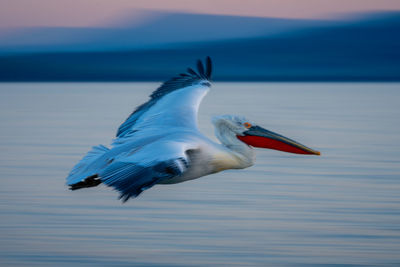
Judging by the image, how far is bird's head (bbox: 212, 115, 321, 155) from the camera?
5.74 metres

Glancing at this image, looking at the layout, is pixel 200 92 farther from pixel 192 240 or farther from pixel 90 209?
pixel 192 240

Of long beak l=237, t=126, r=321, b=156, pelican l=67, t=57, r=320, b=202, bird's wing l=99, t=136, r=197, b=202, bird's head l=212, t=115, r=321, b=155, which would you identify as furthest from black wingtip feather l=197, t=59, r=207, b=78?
bird's wing l=99, t=136, r=197, b=202

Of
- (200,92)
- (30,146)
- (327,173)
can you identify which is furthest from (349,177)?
(30,146)

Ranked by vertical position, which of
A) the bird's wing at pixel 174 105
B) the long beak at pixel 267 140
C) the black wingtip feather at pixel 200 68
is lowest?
the long beak at pixel 267 140

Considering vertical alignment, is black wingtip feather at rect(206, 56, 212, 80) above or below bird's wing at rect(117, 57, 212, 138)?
above

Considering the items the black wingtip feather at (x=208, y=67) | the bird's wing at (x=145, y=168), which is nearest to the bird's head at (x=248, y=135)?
the black wingtip feather at (x=208, y=67)

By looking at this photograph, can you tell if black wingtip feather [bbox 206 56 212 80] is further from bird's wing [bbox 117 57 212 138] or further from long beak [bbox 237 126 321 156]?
long beak [bbox 237 126 321 156]

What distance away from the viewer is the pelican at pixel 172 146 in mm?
4223

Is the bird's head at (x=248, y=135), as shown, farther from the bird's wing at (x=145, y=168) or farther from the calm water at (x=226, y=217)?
the bird's wing at (x=145, y=168)

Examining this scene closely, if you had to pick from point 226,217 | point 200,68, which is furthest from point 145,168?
point 200,68

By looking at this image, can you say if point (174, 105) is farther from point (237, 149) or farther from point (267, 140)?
point (267, 140)

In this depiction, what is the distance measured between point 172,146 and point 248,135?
1.40m

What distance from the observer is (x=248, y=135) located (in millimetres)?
5777

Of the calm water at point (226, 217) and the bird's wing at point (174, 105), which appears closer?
the calm water at point (226, 217)
